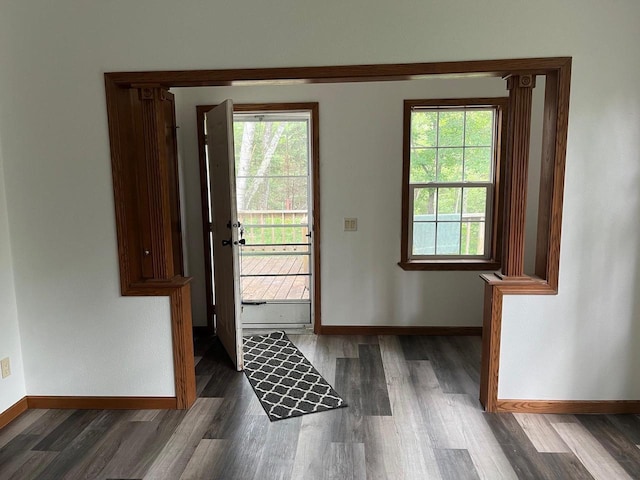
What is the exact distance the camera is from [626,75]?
7.10 ft

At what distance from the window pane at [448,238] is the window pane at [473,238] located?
6 centimetres

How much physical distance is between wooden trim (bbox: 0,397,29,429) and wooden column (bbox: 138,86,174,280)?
3.54 ft

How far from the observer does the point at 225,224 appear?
10.3 ft

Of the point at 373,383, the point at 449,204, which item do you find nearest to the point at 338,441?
the point at 373,383

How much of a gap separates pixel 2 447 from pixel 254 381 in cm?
142

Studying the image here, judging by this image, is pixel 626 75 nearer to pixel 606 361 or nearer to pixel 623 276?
pixel 623 276

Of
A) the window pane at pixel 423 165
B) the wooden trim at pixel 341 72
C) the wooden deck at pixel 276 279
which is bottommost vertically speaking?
the wooden deck at pixel 276 279

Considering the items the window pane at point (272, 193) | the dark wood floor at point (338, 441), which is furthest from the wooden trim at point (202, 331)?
the window pane at point (272, 193)

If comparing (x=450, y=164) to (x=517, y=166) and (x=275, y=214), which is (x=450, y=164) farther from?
(x=275, y=214)

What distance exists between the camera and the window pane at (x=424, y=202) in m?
3.62

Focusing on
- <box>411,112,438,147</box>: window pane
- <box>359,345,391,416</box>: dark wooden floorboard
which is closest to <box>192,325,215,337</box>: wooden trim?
<box>359,345,391,416</box>: dark wooden floorboard

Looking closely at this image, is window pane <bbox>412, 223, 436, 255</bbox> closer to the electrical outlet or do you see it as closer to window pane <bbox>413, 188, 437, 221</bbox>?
window pane <bbox>413, 188, 437, 221</bbox>

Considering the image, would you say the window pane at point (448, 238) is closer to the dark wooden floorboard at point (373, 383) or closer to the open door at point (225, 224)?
the dark wooden floorboard at point (373, 383)

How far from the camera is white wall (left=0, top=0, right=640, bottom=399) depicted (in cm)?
217
